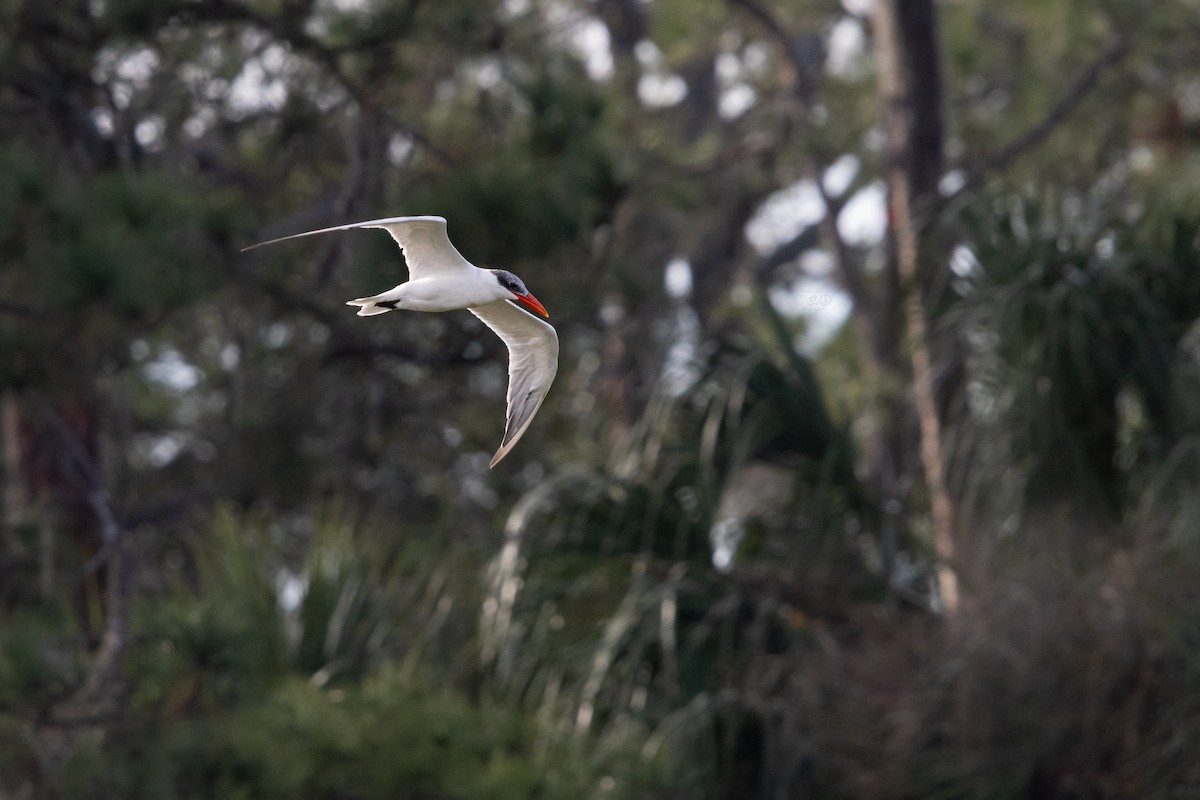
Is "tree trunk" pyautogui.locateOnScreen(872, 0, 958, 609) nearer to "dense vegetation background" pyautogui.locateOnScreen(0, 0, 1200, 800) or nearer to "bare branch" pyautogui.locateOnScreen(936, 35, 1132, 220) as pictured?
"dense vegetation background" pyautogui.locateOnScreen(0, 0, 1200, 800)

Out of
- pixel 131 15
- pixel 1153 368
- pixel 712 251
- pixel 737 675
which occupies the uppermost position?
pixel 131 15

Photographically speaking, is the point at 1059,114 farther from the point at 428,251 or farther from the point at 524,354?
the point at 428,251

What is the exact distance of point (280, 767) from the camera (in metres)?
5.00

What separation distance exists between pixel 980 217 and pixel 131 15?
10.7ft

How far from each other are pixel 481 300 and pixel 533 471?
4050mm

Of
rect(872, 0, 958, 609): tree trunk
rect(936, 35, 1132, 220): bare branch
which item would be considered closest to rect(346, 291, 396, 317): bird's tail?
rect(872, 0, 958, 609): tree trunk

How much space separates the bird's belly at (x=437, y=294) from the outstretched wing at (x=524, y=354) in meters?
0.43

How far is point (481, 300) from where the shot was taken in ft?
12.6

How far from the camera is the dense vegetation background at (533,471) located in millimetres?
5449

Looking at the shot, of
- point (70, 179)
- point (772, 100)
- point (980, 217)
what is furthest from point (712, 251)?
point (70, 179)

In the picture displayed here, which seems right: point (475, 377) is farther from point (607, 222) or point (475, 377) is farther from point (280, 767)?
point (280, 767)

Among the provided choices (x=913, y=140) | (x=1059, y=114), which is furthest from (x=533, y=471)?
(x=1059, y=114)

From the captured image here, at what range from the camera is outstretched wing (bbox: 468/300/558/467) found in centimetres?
427

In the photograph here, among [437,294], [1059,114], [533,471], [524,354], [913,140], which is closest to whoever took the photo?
[437,294]
